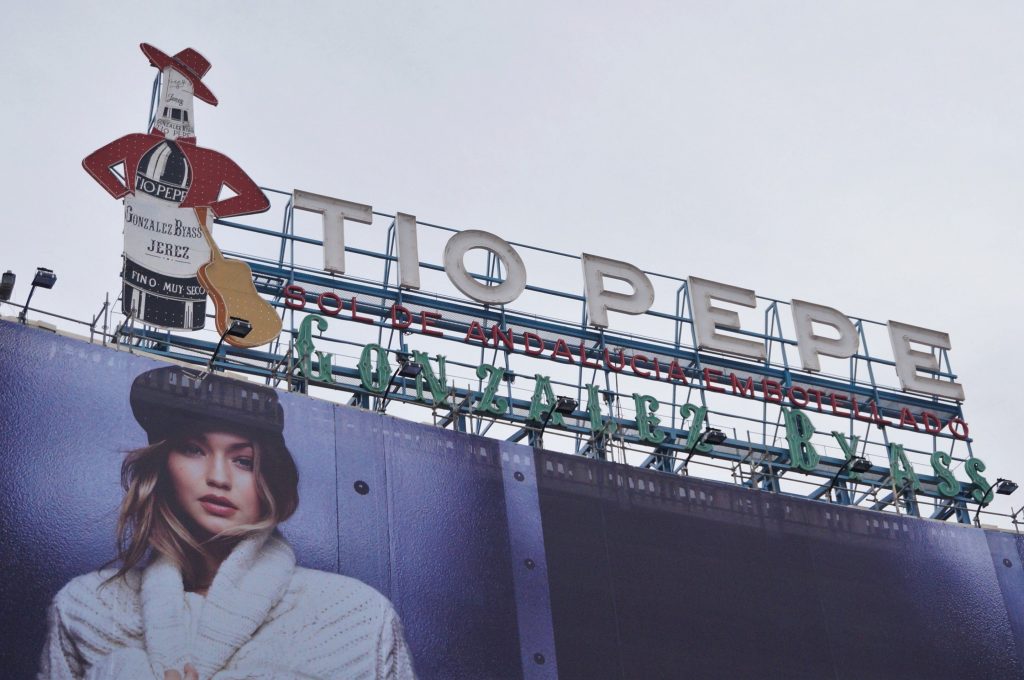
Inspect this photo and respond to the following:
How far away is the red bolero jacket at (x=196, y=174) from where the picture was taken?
35.2 m

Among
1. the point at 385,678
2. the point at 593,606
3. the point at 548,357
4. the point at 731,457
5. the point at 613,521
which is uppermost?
the point at 548,357

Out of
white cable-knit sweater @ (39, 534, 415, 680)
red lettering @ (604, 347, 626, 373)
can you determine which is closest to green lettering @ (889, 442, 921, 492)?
red lettering @ (604, 347, 626, 373)

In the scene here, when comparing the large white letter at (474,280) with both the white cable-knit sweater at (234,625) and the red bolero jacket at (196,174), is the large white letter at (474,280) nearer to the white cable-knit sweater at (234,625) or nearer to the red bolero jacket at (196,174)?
the red bolero jacket at (196,174)

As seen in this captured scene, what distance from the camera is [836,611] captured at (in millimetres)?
35688

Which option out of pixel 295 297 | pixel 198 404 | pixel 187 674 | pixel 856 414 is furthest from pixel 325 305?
pixel 856 414

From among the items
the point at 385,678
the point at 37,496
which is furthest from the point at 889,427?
the point at 37,496

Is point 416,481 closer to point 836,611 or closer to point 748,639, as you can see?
point 748,639

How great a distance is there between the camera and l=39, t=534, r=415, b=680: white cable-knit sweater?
27.2 metres

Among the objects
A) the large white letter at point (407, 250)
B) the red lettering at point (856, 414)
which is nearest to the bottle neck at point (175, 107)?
the large white letter at point (407, 250)

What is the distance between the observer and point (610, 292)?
4169cm

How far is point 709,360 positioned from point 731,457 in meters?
3.79

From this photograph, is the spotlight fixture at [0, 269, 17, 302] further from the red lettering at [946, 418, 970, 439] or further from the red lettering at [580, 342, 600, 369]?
the red lettering at [946, 418, 970, 439]

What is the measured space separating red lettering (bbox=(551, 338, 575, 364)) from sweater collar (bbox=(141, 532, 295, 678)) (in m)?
12.0

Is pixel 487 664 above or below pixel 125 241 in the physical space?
below
